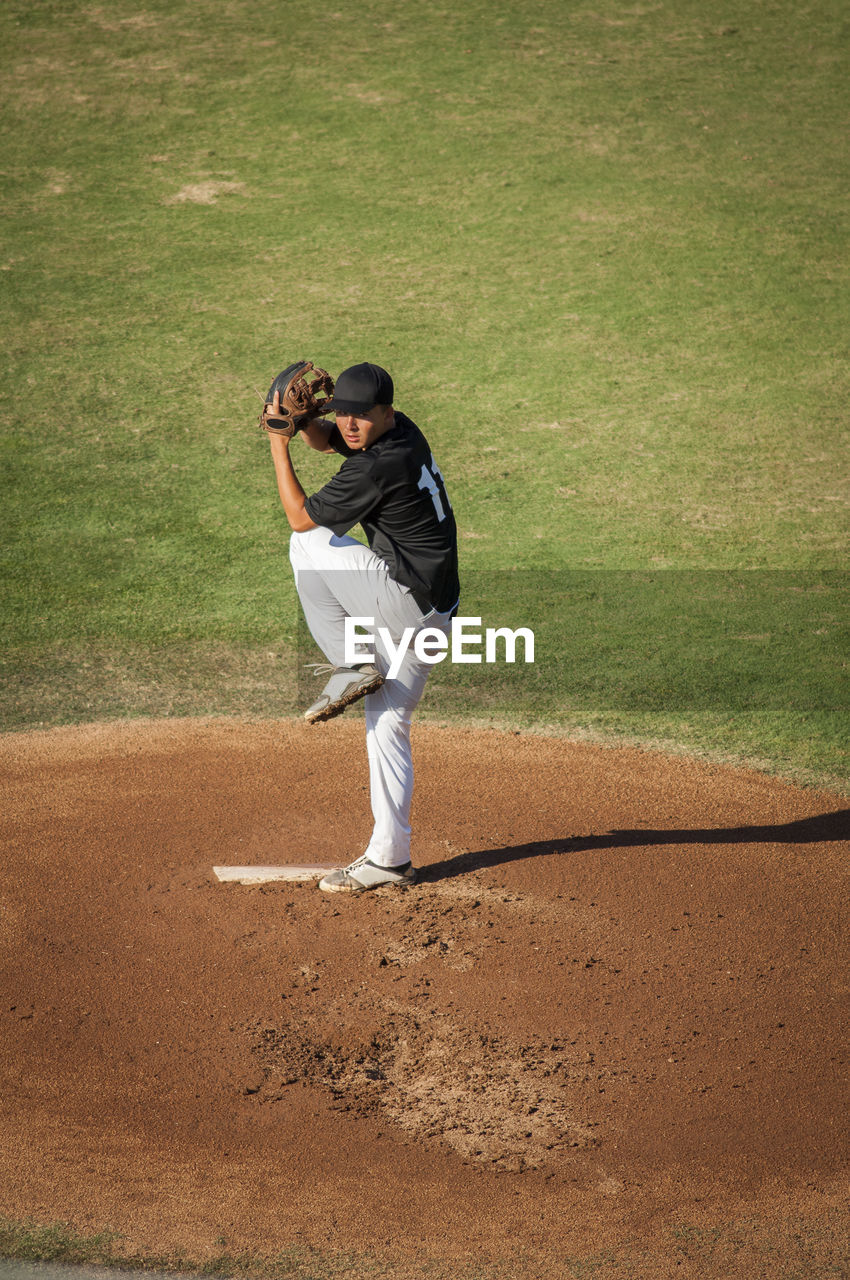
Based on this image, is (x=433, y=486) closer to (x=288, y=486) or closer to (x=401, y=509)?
(x=401, y=509)

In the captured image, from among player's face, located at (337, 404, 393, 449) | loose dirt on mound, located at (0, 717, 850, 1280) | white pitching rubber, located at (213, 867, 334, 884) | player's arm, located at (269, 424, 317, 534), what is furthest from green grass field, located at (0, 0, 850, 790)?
player's face, located at (337, 404, 393, 449)

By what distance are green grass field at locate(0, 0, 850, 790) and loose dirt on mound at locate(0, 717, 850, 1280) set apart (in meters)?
1.23

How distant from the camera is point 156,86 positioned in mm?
16297

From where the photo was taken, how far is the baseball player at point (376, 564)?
500 cm

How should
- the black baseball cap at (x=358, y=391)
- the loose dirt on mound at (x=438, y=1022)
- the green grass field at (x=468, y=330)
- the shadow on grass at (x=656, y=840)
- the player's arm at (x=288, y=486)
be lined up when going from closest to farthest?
the loose dirt on mound at (x=438, y=1022) < the black baseball cap at (x=358, y=391) < the player's arm at (x=288, y=486) < the shadow on grass at (x=656, y=840) < the green grass field at (x=468, y=330)

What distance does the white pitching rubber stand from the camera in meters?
5.50

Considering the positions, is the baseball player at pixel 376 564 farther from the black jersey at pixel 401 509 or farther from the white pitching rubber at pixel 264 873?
the white pitching rubber at pixel 264 873

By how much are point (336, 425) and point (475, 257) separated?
29.5ft

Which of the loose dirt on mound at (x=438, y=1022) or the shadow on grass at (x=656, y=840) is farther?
the shadow on grass at (x=656, y=840)

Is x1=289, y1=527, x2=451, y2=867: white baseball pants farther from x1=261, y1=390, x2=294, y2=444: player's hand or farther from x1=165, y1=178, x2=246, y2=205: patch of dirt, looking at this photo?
x1=165, y1=178, x2=246, y2=205: patch of dirt

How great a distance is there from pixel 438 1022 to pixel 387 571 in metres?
1.82

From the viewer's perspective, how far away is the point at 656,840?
600 cm

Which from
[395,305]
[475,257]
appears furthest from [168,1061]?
[475,257]

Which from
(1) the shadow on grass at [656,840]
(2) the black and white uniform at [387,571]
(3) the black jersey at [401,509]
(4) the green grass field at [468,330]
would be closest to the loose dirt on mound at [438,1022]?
(1) the shadow on grass at [656,840]
